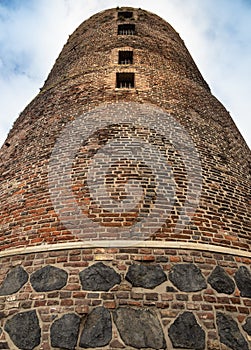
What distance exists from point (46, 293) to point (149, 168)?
2372 mm

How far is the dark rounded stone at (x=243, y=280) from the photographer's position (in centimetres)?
418

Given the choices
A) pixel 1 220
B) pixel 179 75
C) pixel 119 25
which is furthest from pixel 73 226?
pixel 119 25

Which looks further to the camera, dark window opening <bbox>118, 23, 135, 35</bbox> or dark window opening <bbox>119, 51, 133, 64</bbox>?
dark window opening <bbox>118, 23, 135, 35</bbox>

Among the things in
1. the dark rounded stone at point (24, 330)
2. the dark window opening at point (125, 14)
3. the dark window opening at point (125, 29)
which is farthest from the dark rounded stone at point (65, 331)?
the dark window opening at point (125, 14)

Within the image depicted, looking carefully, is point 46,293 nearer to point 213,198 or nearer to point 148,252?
point 148,252

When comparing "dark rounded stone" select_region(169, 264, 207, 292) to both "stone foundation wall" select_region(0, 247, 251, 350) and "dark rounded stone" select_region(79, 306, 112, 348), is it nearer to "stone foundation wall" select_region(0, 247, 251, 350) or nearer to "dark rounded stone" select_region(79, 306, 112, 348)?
"stone foundation wall" select_region(0, 247, 251, 350)

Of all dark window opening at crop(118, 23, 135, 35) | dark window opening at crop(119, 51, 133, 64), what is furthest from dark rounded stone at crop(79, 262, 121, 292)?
dark window opening at crop(118, 23, 135, 35)

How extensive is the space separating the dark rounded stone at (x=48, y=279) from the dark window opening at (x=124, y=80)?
15.9ft

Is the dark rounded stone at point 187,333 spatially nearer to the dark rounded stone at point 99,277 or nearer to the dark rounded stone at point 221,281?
the dark rounded stone at point 221,281

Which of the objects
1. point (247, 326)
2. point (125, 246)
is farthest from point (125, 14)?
point (247, 326)

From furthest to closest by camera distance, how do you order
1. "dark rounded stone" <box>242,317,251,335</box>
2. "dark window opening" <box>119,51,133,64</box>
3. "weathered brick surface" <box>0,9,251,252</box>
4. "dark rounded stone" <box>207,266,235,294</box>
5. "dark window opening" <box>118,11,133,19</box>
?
"dark window opening" <box>118,11,133,19</box>, "dark window opening" <box>119,51,133,64</box>, "weathered brick surface" <box>0,9,251,252</box>, "dark rounded stone" <box>207,266,235,294</box>, "dark rounded stone" <box>242,317,251,335</box>

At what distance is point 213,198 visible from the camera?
5.34 meters

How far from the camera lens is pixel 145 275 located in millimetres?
4070

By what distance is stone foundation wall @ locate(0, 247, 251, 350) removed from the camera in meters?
3.62
